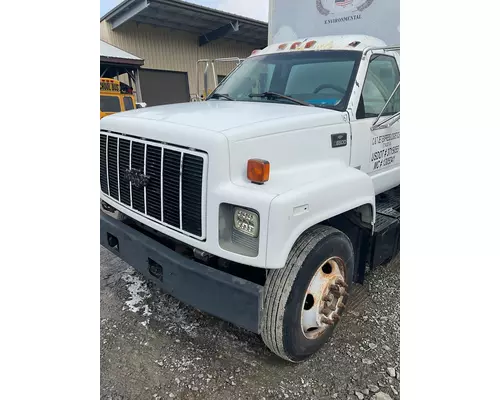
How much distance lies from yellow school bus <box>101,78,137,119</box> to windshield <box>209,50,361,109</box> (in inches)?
352

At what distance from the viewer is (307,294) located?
266cm

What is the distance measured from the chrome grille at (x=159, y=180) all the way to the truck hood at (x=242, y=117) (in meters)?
0.21

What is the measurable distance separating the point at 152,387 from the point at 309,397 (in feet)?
3.51

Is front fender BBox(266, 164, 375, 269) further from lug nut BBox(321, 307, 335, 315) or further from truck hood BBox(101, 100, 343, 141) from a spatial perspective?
lug nut BBox(321, 307, 335, 315)

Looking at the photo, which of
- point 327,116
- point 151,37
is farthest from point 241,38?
point 327,116

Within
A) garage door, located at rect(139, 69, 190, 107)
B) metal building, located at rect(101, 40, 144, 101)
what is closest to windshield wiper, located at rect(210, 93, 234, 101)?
metal building, located at rect(101, 40, 144, 101)

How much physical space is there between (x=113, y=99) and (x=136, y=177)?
10.6m

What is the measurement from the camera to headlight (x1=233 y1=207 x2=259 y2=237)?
2.23 m

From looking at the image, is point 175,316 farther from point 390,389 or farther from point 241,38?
point 241,38

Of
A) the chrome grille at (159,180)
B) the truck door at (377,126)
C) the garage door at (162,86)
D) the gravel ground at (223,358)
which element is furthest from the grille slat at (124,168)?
the garage door at (162,86)

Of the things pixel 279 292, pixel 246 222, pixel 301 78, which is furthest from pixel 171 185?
pixel 301 78

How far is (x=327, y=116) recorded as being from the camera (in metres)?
2.96

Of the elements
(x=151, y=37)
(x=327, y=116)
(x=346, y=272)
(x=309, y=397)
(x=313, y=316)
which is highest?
(x=151, y=37)

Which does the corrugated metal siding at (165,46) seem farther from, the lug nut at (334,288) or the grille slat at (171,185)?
the lug nut at (334,288)
